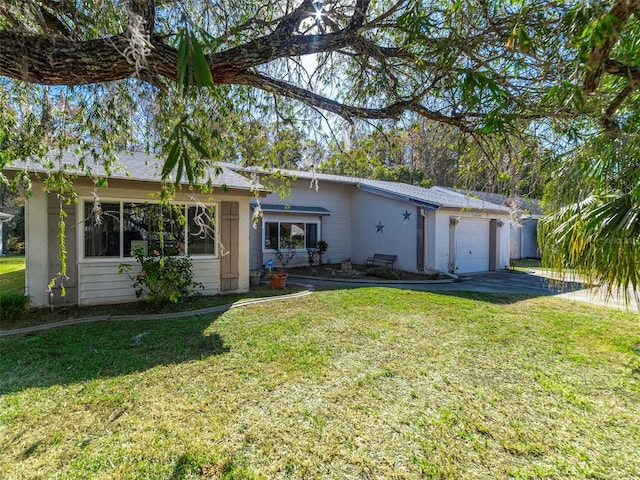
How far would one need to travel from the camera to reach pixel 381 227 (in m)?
14.5

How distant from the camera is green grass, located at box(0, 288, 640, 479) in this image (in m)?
2.61

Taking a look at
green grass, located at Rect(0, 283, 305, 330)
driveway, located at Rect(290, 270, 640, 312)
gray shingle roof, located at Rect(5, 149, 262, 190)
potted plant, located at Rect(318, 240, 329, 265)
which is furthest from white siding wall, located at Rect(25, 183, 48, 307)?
potted plant, located at Rect(318, 240, 329, 265)

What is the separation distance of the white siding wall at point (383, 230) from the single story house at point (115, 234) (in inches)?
292

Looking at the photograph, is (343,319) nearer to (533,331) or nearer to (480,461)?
(533,331)

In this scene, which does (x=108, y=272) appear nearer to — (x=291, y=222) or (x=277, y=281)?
(x=277, y=281)

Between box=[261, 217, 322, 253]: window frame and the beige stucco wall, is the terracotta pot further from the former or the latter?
box=[261, 217, 322, 253]: window frame

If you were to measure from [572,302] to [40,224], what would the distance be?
13273 mm

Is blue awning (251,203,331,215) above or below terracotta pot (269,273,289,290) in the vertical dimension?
above

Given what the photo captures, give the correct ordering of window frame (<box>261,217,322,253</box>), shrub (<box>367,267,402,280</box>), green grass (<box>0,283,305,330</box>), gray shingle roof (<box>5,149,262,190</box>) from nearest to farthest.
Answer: green grass (<box>0,283,305,330</box>), gray shingle roof (<box>5,149,262,190</box>), shrub (<box>367,267,402,280</box>), window frame (<box>261,217,322,253</box>)

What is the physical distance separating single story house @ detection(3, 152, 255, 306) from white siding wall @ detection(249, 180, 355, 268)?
16.0 feet

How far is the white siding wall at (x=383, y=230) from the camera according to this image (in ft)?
43.9

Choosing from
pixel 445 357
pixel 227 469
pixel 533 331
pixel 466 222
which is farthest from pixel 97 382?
pixel 466 222

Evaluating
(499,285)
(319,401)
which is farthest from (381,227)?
(319,401)

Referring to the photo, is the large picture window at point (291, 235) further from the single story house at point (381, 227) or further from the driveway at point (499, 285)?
the driveway at point (499, 285)
